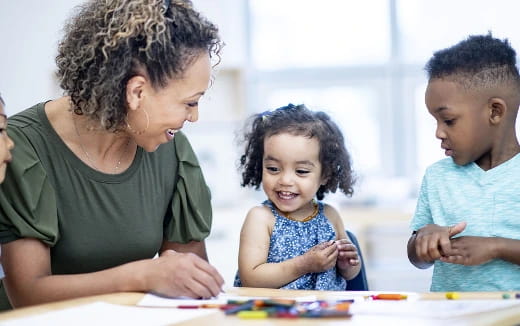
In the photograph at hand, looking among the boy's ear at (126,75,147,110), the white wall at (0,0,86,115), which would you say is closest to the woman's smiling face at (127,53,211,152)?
the boy's ear at (126,75,147,110)

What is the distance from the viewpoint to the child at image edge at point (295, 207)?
197 cm

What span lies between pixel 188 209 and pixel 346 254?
41cm

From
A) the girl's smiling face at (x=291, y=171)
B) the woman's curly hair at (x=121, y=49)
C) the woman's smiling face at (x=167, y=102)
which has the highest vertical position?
the woman's curly hair at (x=121, y=49)

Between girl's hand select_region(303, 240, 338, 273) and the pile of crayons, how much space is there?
474mm

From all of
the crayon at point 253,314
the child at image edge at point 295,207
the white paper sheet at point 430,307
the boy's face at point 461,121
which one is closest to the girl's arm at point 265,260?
the child at image edge at point 295,207

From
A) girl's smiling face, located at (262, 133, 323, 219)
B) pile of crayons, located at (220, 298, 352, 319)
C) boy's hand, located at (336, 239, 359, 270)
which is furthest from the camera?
girl's smiling face, located at (262, 133, 323, 219)

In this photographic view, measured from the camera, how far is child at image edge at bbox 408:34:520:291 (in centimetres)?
184

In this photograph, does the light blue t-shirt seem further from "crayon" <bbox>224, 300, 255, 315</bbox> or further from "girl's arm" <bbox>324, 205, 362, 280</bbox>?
"crayon" <bbox>224, 300, 255, 315</bbox>

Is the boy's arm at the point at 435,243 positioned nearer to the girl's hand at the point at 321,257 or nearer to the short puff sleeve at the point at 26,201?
the girl's hand at the point at 321,257

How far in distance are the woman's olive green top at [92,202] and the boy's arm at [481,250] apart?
621mm

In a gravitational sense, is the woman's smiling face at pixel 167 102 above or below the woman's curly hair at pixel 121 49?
below

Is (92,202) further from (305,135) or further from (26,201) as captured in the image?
(305,135)

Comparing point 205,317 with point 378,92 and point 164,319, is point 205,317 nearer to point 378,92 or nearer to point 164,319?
point 164,319

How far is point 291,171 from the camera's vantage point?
2.10 m
